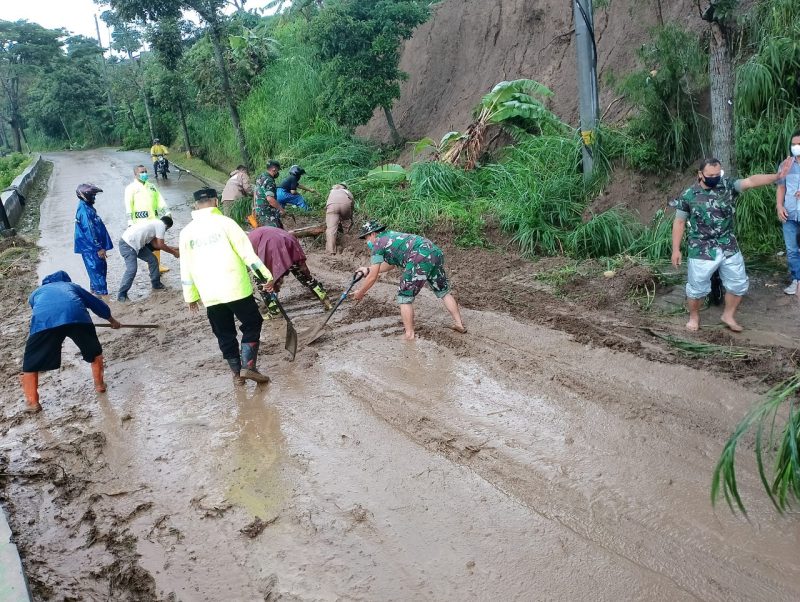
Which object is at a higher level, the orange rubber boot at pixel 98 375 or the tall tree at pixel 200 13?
the tall tree at pixel 200 13

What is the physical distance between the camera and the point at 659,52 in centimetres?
762

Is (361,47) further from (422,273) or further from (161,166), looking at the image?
(161,166)

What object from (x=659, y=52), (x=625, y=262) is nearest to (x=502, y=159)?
(x=659, y=52)

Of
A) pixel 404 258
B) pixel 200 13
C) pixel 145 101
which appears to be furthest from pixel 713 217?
pixel 145 101

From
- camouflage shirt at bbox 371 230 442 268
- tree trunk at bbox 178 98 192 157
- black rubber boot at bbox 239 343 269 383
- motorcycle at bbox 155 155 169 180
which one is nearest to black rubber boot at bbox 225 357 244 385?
black rubber boot at bbox 239 343 269 383

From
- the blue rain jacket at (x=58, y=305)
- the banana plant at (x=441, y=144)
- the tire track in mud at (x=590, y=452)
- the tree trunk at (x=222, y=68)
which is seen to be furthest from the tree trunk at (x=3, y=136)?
the tire track in mud at (x=590, y=452)

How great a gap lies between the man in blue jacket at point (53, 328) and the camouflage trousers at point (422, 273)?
278cm

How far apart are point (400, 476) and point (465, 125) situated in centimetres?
1013

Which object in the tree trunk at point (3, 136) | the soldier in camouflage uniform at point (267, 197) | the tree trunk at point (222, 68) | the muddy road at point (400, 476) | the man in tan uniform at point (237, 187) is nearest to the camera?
the muddy road at point (400, 476)

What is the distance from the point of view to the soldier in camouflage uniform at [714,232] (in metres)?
5.21

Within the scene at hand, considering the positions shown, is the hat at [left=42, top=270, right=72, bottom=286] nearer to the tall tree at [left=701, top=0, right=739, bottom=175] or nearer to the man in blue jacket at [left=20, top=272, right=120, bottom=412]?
the man in blue jacket at [left=20, top=272, right=120, bottom=412]

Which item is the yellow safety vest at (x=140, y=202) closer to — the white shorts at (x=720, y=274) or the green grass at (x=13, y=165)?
the white shorts at (x=720, y=274)

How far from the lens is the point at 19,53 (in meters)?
40.5

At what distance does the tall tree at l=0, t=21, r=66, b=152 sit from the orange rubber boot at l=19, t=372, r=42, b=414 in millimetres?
41814
